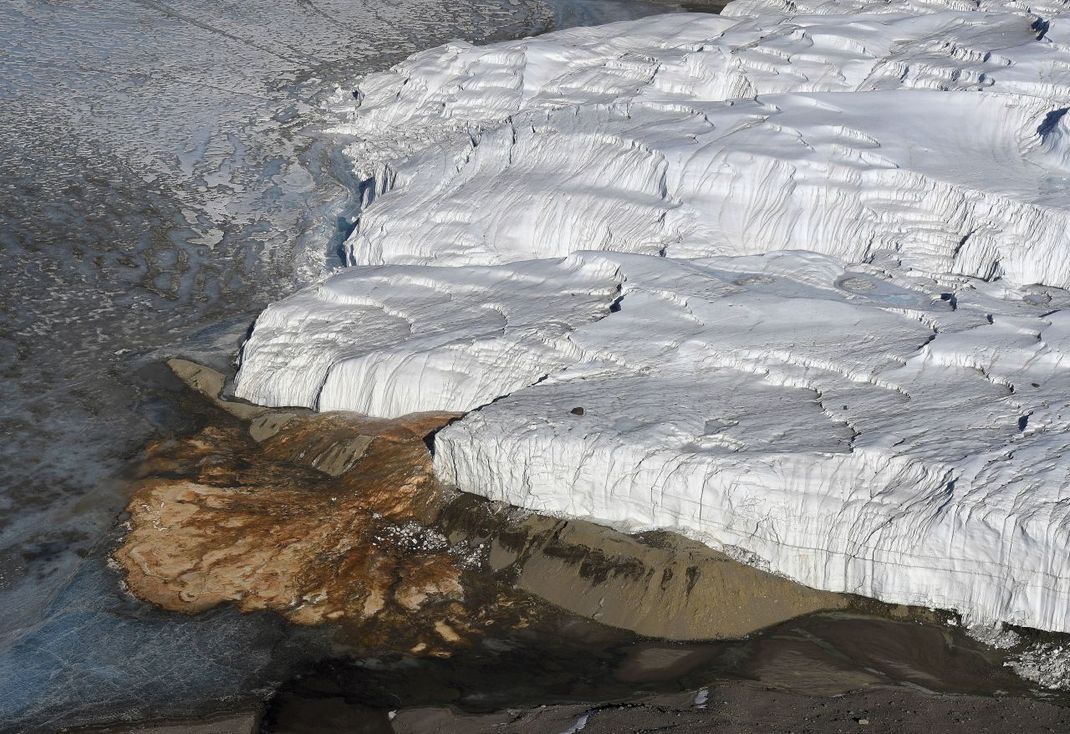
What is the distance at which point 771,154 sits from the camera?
5.36 meters

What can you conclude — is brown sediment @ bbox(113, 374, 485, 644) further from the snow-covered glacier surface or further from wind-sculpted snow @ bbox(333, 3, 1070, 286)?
wind-sculpted snow @ bbox(333, 3, 1070, 286)

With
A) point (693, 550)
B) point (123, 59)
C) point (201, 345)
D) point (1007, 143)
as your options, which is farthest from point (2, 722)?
point (123, 59)

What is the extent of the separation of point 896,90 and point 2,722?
15.6 ft

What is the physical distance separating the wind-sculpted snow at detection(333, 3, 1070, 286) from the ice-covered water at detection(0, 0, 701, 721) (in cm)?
77

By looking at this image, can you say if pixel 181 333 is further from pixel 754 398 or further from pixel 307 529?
pixel 754 398

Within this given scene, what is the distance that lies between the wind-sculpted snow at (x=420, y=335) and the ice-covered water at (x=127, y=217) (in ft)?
1.54

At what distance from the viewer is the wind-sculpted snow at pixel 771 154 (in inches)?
196

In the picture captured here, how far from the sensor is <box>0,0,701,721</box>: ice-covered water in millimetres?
3930

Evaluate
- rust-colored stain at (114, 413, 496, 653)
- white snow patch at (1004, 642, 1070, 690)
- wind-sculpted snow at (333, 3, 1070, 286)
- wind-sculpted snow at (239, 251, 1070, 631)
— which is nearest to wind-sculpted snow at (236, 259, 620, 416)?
wind-sculpted snow at (239, 251, 1070, 631)

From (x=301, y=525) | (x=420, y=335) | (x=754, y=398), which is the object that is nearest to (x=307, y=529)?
(x=301, y=525)

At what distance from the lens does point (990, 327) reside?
13.7 feet

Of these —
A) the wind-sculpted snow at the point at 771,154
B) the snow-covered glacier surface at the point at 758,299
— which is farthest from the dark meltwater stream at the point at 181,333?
the wind-sculpted snow at the point at 771,154

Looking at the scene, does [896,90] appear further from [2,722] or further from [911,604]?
[2,722]

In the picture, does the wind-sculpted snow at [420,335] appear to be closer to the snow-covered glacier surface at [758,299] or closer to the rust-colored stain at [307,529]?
the snow-covered glacier surface at [758,299]
